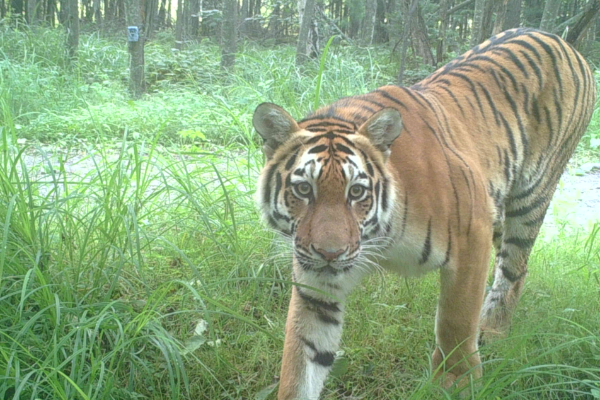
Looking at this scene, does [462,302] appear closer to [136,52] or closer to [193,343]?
[193,343]

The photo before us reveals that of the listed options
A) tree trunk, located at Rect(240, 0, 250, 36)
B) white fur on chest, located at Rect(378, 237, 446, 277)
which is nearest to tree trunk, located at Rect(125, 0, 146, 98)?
white fur on chest, located at Rect(378, 237, 446, 277)

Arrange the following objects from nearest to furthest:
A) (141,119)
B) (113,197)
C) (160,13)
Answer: (113,197)
(141,119)
(160,13)

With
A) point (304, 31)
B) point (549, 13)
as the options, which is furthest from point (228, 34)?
point (549, 13)

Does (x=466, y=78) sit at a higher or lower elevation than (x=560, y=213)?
higher

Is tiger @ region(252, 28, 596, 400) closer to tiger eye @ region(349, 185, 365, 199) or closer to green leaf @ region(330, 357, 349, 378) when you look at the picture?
tiger eye @ region(349, 185, 365, 199)

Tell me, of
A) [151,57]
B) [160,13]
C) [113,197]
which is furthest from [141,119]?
[160,13]

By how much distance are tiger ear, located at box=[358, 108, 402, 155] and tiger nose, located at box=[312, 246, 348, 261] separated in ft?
1.73

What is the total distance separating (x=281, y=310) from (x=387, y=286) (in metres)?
0.66

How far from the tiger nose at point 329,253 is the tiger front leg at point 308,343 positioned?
1.36ft

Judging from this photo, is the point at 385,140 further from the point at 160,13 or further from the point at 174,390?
the point at 160,13

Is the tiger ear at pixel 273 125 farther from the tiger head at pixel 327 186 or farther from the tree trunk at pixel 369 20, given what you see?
the tree trunk at pixel 369 20

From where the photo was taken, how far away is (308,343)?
94.0 inches

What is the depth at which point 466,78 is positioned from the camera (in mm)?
3135

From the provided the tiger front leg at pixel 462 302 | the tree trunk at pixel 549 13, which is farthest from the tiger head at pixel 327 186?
the tree trunk at pixel 549 13
